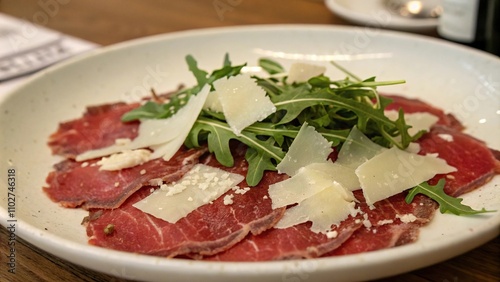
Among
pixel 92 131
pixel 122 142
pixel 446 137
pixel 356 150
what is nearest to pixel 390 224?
pixel 356 150

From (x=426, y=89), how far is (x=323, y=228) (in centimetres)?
101

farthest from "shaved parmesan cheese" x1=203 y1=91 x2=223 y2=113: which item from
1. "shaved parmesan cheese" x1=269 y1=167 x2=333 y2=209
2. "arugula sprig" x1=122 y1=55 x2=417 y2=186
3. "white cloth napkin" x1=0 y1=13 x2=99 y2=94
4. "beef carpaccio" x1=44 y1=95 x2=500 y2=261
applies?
"white cloth napkin" x1=0 y1=13 x2=99 y2=94

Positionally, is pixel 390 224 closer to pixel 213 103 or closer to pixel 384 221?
pixel 384 221

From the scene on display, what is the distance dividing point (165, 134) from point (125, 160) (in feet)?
0.48

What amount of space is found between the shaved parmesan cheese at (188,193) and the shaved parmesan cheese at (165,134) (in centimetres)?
15

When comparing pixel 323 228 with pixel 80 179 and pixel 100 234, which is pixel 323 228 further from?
pixel 80 179

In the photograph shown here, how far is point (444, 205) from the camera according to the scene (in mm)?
1378

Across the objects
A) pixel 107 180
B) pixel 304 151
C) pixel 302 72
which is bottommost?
pixel 107 180

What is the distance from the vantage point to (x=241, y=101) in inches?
64.1

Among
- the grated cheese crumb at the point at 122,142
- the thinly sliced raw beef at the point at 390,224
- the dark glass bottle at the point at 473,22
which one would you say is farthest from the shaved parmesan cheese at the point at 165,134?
the dark glass bottle at the point at 473,22

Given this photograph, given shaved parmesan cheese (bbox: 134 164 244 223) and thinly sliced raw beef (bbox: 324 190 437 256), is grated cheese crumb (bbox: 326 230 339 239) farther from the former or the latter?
shaved parmesan cheese (bbox: 134 164 244 223)

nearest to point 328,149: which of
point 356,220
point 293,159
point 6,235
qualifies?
point 293,159

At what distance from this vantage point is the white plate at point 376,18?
2.67 metres

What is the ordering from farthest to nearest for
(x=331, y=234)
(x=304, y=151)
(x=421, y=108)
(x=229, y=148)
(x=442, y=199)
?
(x=421, y=108)
(x=229, y=148)
(x=304, y=151)
(x=442, y=199)
(x=331, y=234)
